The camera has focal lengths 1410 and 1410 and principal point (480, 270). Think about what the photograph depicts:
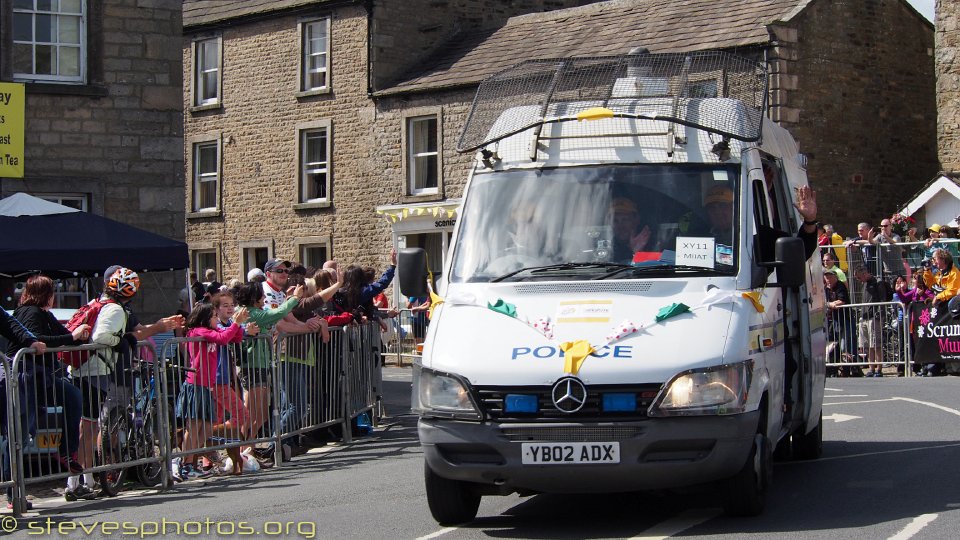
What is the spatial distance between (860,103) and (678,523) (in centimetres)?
2543

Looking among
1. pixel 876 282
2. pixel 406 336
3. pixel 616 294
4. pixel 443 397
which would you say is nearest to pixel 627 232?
pixel 616 294

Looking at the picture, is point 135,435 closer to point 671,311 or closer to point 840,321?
point 671,311

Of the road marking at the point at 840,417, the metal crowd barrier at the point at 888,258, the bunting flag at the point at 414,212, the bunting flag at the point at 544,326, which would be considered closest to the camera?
the bunting flag at the point at 544,326

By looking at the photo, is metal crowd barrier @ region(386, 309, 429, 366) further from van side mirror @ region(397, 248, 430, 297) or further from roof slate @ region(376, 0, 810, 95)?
van side mirror @ region(397, 248, 430, 297)

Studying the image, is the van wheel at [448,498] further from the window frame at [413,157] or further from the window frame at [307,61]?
the window frame at [307,61]

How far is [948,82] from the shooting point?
30.4m

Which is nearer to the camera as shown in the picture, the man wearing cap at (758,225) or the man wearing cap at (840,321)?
the man wearing cap at (758,225)

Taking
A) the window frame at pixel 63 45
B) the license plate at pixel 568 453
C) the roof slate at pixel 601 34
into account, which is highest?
the roof slate at pixel 601 34

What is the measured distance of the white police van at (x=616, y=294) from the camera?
803 centimetres

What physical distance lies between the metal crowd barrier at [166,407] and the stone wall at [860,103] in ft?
61.1

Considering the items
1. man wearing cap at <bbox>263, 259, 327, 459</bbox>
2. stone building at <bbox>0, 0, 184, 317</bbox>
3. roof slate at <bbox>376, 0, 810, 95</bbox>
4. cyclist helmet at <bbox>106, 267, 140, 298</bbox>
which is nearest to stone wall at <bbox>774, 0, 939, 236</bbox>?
roof slate at <bbox>376, 0, 810, 95</bbox>

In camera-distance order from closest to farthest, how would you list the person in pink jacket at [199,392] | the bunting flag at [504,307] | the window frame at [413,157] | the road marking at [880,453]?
1. the bunting flag at [504,307]
2. the road marking at [880,453]
3. the person in pink jacket at [199,392]
4. the window frame at [413,157]

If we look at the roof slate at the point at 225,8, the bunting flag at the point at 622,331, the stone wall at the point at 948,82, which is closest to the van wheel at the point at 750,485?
the bunting flag at the point at 622,331

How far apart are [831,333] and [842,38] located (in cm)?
1108
